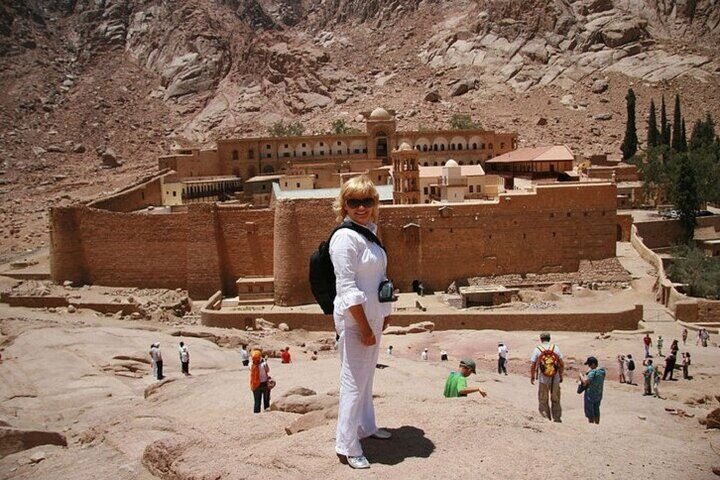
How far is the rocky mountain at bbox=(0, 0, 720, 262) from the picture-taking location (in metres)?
59.8

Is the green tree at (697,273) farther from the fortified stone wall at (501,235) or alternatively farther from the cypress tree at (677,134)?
the cypress tree at (677,134)

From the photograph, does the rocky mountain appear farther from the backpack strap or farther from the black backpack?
the backpack strap

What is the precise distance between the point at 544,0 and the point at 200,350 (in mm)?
66396

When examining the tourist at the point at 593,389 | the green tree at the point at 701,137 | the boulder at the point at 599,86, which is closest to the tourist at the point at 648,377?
the tourist at the point at 593,389

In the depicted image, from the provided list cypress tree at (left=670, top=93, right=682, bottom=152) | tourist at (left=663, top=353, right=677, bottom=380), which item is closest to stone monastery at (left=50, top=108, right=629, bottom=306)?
tourist at (left=663, top=353, right=677, bottom=380)

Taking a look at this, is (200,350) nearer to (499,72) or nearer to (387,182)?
(387,182)

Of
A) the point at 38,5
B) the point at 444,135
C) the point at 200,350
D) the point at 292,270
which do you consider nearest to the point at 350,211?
the point at 200,350

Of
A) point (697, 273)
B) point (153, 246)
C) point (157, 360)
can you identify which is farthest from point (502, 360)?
point (153, 246)

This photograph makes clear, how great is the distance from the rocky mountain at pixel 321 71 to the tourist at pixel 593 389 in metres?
45.6

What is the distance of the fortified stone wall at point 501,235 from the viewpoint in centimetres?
2483

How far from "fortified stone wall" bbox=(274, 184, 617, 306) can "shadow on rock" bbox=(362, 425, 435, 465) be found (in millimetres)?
18673

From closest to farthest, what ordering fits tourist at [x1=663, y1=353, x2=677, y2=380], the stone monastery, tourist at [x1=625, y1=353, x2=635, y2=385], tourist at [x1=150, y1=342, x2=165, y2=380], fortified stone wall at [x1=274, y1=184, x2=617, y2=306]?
tourist at [x1=150, y1=342, x2=165, y2=380] → tourist at [x1=625, y1=353, x2=635, y2=385] → tourist at [x1=663, y1=353, x2=677, y2=380] → the stone monastery → fortified stone wall at [x1=274, y1=184, x2=617, y2=306]

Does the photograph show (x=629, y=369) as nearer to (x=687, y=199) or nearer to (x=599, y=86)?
(x=687, y=199)

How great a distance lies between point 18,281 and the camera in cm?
2688
